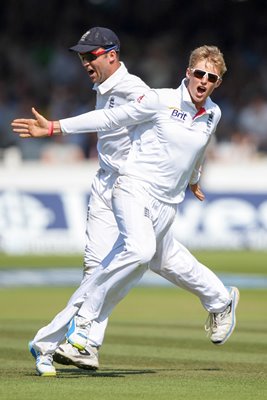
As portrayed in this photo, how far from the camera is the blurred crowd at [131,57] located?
21.2m

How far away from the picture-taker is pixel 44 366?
787 centimetres

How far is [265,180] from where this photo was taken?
19859 millimetres

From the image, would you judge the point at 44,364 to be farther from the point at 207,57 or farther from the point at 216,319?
the point at 207,57

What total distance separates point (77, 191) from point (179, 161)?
1162 centimetres

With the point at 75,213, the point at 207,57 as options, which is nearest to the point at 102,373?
the point at 207,57

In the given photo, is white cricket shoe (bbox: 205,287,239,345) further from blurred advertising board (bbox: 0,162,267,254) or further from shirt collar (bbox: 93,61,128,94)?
blurred advertising board (bbox: 0,162,267,254)

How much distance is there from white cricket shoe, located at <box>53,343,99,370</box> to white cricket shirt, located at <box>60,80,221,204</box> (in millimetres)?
1121

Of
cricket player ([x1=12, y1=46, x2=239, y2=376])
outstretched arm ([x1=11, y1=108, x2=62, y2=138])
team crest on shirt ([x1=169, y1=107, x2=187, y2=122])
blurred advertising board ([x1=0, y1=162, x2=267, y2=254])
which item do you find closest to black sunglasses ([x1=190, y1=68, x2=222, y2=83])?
cricket player ([x1=12, y1=46, x2=239, y2=376])

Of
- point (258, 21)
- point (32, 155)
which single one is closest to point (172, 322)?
point (32, 155)

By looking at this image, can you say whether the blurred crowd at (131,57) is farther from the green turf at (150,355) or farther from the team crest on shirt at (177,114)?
the team crest on shirt at (177,114)

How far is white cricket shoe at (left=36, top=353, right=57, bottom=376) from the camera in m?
7.86

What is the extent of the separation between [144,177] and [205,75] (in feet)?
2.50

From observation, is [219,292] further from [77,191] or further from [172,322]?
[77,191]

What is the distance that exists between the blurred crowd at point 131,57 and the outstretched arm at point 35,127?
12424mm
